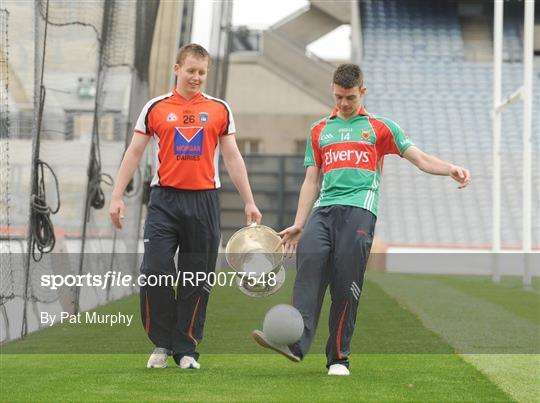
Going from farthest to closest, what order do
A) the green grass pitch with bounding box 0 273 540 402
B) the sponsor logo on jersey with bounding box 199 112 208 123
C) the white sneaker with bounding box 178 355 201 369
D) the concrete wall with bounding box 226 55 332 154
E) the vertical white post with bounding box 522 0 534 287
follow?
the concrete wall with bounding box 226 55 332 154 < the vertical white post with bounding box 522 0 534 287 < the white sneaker with bounding box 178 355 201 369 < the sponsor logo on jersey with bounding box 199 112 208 123 < the green grass pitch with bounding box 0 273 540 402

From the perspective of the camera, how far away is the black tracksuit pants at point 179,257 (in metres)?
5.75

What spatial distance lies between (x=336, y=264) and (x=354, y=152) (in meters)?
Result: 0.55

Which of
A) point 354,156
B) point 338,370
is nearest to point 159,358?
point 338,370

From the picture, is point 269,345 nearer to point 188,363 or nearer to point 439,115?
point 188,363

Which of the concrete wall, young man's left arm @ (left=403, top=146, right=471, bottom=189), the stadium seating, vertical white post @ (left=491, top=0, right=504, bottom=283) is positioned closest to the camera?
young man's left arm @ (left=403, top=146, right=471, bottom=189)

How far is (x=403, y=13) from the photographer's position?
35.6 m

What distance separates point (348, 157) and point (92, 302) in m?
6.00

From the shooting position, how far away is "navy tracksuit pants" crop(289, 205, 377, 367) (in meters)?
5.50

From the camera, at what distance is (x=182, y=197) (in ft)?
18.9

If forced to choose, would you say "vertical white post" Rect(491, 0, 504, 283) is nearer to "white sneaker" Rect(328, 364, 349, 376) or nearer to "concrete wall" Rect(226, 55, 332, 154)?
"white sneaker" Rect(328, 364, 349, 376)

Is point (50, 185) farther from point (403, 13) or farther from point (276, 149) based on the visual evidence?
point (403, 13)

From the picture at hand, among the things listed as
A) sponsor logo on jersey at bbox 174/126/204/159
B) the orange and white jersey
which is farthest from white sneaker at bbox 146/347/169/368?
sponsor logo on jersey at bbox 174/126/204/159

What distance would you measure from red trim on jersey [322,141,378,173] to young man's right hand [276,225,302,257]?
37 cm

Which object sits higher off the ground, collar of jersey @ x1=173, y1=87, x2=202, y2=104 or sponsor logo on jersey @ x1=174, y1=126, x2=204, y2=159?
collar of jersey @ x1=173, y1=87, x2=202, y2=104
